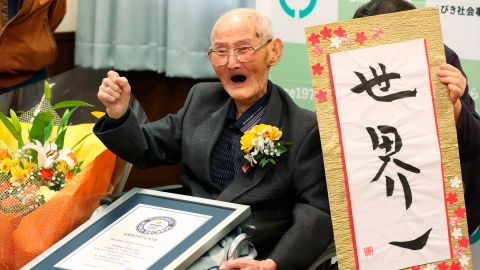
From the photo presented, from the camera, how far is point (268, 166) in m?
2.14

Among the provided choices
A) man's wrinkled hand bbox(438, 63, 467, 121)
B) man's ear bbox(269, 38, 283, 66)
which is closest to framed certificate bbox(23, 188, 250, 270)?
man's ear bbox(269, 38, 283, 66)

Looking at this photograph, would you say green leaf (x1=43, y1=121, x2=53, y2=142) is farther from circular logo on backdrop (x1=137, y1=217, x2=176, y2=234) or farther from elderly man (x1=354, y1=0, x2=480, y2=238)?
elderly man (x1=354, y1=0, x2=480, y2=238)

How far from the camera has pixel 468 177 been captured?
7.96 feet

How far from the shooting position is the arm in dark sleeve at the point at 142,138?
2.14 m

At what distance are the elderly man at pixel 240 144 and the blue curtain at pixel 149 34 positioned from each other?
1.13 metres

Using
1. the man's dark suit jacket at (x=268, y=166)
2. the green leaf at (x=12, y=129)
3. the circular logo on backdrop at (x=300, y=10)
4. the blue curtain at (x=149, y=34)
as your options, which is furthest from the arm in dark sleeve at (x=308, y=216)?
the blue curtain at (x=149, y=34)

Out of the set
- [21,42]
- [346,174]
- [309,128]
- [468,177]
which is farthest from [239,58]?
[21,42]

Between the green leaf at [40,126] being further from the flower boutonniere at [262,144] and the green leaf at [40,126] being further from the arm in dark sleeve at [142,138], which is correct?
the flower boutonniere at [262,144]

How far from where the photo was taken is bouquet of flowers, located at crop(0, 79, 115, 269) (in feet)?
6.74

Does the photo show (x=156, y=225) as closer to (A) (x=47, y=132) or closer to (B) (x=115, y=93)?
(B) (x=115, y=93)

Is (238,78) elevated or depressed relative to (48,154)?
elevated

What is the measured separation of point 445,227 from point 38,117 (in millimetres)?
1233

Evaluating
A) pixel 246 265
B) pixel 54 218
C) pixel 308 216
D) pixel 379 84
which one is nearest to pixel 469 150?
pixel 379 84

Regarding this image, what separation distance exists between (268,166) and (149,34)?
64.7 inches
